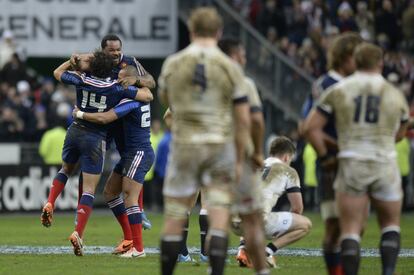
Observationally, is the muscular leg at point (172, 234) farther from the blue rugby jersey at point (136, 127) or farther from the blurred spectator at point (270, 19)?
the blurred spectator at point (270, 19)

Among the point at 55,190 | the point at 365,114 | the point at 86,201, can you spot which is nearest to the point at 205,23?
the point at 365,114

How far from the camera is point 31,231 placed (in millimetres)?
21188

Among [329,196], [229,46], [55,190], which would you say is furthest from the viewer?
[55,190]

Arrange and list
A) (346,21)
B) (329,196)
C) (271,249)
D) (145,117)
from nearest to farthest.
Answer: (329,196)
(271,249)
(145,117)
(346,21)

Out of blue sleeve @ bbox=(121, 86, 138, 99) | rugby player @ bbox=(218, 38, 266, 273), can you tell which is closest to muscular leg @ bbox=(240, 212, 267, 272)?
rugby player @ bbox=(218, 38, 266, 273)

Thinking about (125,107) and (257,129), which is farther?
(125,107)

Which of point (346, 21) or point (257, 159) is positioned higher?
point (346, 21)

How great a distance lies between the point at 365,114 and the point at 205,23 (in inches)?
63.1

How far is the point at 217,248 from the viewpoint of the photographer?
1072cm

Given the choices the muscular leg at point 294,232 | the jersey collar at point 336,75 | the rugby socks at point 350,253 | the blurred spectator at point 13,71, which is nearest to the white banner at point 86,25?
the blurred spectator at point 13,71

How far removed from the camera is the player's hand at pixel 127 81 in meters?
15.9

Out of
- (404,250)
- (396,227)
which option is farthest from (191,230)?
(396,227)

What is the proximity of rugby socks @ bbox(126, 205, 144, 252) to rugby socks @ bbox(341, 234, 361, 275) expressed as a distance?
4.92 meters

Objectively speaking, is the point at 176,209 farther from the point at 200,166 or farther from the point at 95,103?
the point at 95,103
